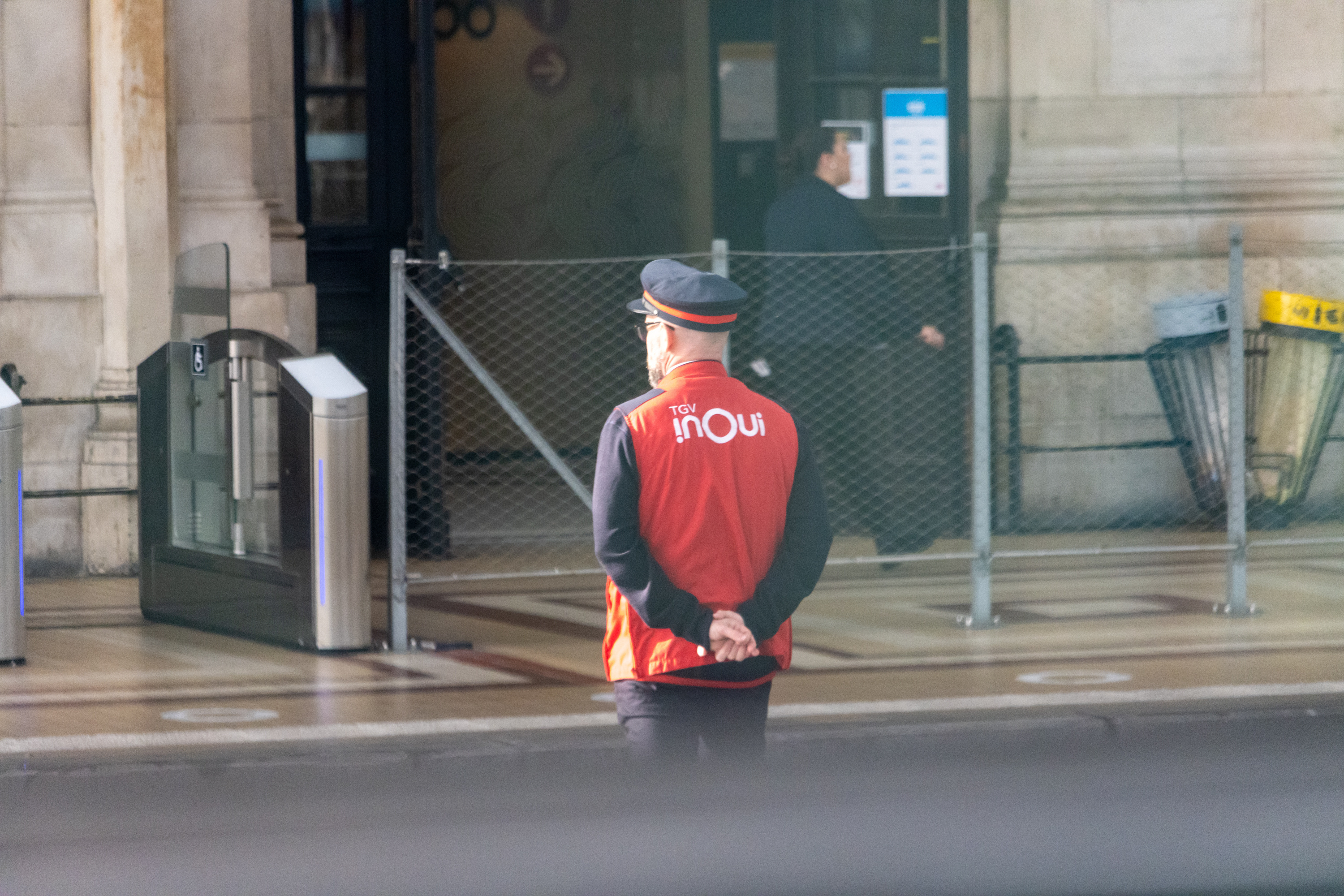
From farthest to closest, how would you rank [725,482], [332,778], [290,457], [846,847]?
1. [290,457]
2. [725,482]
3. [332,778]
4. [846,847]

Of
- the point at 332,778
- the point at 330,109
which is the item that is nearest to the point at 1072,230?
the point at 330,109

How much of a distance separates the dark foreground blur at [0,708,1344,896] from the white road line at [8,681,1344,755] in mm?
4283

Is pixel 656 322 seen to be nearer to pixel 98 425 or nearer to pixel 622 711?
pixel 622 711

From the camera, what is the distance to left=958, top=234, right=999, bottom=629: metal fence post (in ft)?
24.6

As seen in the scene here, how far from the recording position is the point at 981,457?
7.64 metres

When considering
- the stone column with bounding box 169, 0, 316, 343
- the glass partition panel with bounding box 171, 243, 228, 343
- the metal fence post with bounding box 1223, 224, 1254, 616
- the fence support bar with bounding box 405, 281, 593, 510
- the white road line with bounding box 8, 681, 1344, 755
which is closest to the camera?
the white road line with bounding box 8, 681, 1344, 755

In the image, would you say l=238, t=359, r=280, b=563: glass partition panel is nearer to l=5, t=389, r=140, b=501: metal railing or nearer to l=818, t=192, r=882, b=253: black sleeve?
l=5, t=389, r=140, b=501: metal railing

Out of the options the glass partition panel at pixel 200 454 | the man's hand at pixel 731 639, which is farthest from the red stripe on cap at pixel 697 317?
the glass partition panel at pixel 200 454

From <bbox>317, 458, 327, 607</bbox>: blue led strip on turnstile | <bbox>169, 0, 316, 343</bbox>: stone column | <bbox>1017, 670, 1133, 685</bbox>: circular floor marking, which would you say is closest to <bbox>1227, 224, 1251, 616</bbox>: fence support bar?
<bbox>1017, 670, 1133, 685</bbox>: circular floor marking

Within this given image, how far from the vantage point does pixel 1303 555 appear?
31.4 feet

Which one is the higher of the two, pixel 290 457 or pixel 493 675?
pixel 290 457

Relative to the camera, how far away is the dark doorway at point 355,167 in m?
10.6

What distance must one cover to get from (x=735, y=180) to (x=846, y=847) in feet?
33.4

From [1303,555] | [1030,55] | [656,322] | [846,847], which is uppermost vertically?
[1030,55]
